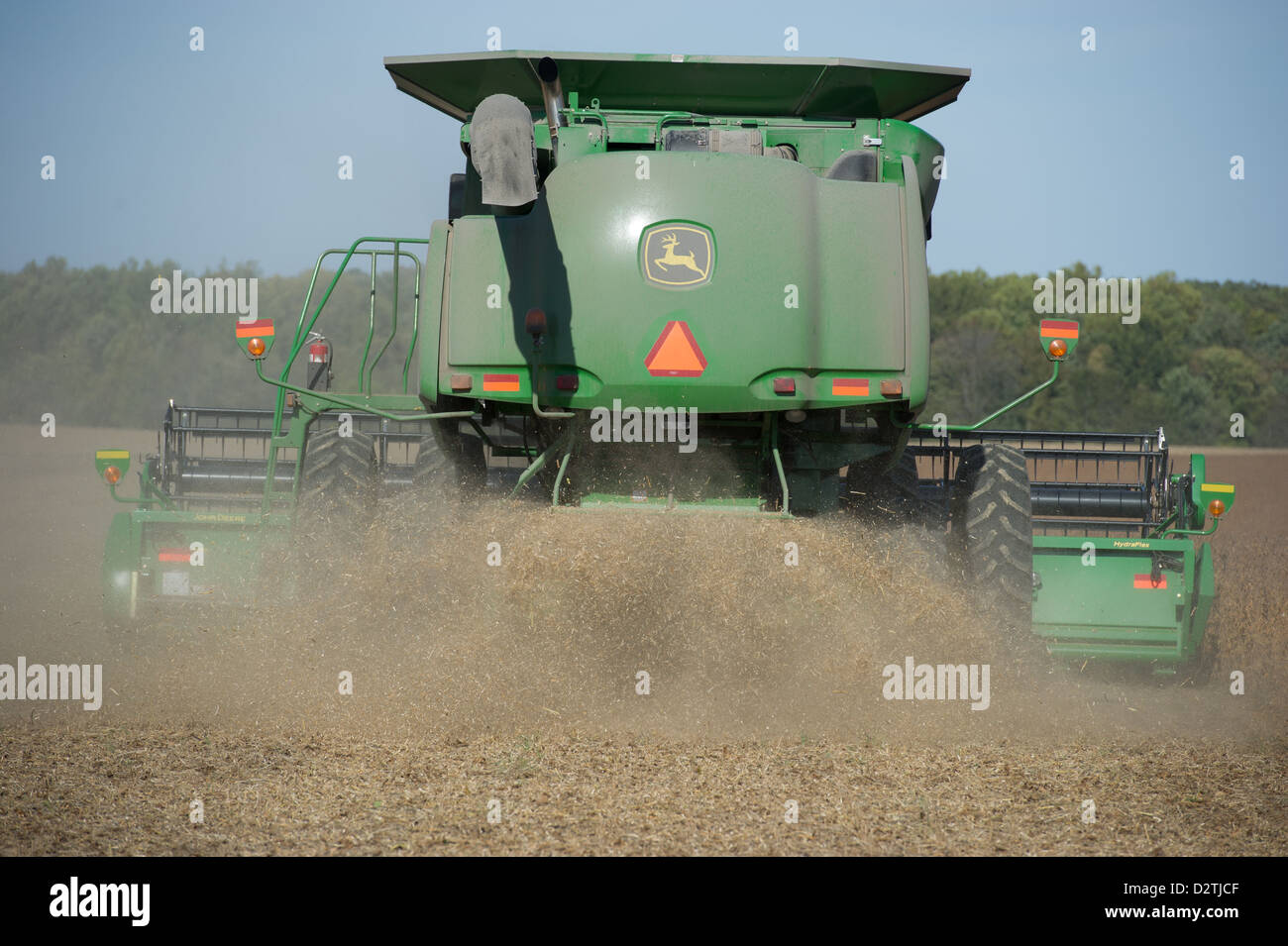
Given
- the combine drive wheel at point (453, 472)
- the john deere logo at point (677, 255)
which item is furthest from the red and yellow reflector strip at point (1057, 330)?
the combine drive wheel at point (453, 472)

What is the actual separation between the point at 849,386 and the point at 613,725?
1.97 metres

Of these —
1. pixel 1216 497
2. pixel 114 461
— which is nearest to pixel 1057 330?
pixel 1216 497

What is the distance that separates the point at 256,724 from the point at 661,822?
2469mm

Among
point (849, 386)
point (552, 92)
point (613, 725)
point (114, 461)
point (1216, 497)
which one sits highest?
point (552, 92)

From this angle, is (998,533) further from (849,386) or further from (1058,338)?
(849,386)

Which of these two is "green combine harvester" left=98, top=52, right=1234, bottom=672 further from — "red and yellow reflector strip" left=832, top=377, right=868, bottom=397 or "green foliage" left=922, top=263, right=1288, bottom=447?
"green foliage" left=922, top=263, right=1288, bottom=447

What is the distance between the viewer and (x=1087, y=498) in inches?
358

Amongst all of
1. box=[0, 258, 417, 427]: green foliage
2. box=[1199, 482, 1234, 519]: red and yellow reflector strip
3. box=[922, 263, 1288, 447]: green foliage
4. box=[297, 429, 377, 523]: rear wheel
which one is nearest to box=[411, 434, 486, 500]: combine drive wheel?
box=[297, 429, 377, 523]: rear wheel

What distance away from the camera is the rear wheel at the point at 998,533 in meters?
6.70

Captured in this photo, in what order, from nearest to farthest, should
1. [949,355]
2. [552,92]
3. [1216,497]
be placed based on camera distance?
[552,92], [1216,497], [949,355]

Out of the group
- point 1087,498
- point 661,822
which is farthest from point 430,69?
point 1087,498

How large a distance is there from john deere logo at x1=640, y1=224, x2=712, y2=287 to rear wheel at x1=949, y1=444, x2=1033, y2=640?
7.76 ft

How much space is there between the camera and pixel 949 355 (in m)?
50.6

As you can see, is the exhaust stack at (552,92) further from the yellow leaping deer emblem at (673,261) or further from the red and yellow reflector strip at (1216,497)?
the red and yellow reflector strip at (1216,497)
